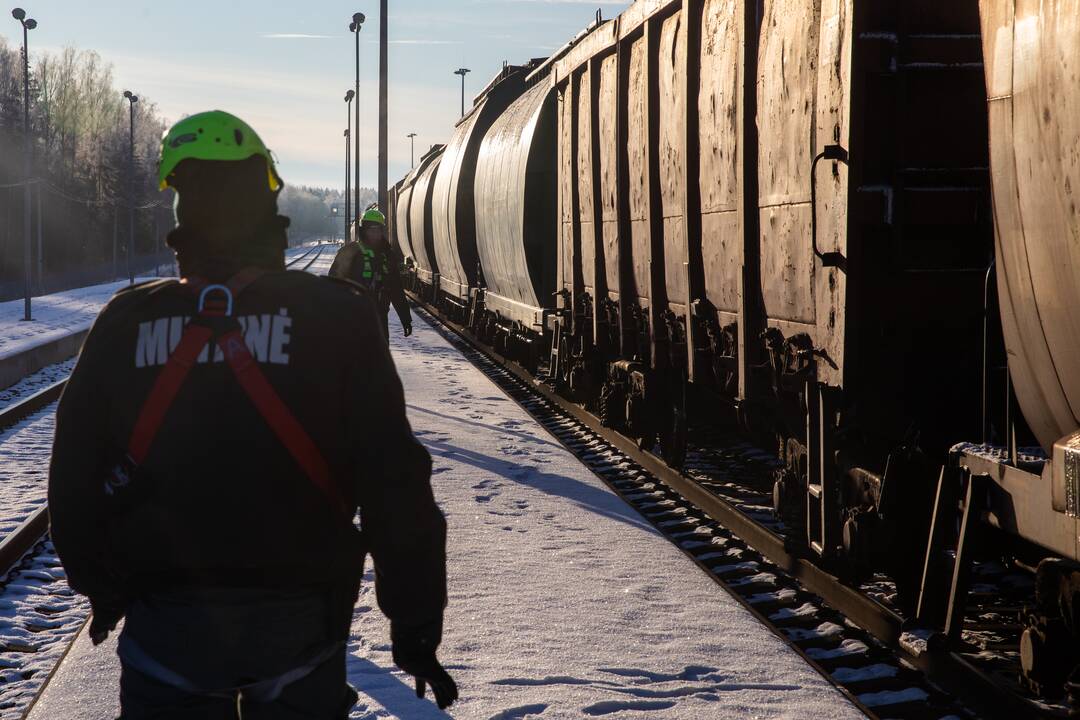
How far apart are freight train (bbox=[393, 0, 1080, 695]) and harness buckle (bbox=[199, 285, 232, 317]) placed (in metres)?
2.33

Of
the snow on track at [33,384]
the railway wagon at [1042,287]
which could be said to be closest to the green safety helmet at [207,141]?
the railway wagon at [1042,287]

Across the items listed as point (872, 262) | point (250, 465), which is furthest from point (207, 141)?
point (872, 262)

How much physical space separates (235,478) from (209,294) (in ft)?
1.17

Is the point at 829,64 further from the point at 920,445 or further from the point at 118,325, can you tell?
the point at 118,325

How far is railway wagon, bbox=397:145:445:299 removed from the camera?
2834 cm

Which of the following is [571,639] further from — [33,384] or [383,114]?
[383,114]

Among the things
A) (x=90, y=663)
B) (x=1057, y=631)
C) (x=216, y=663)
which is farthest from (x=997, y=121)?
(x=90, y=663)

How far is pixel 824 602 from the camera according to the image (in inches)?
252

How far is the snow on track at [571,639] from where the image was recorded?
15.7 ft

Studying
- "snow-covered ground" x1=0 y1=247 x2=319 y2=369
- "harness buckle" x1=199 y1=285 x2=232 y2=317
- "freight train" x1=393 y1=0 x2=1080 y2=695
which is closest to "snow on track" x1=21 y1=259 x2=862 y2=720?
"freight train" x1=393 y1=0 x2=1080 y2=695

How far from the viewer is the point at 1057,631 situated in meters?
4.25

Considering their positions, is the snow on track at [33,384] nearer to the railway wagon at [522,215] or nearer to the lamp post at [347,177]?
the railway wagon at [522,215]

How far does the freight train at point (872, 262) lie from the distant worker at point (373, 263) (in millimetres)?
2010

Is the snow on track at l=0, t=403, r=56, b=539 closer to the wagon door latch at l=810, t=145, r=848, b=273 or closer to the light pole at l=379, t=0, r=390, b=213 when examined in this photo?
the wagon door latch at l=810, t=145, r=848, b=273
